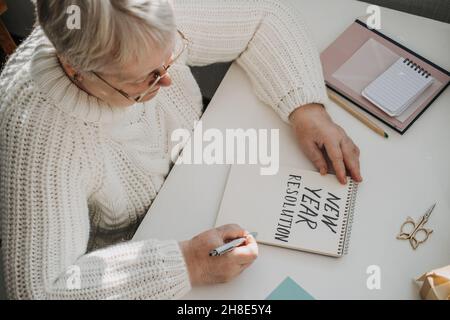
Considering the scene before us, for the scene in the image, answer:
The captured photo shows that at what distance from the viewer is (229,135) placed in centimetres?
109

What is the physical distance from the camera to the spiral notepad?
1.10 meters

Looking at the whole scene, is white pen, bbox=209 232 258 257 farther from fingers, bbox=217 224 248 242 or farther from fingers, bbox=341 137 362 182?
fingers, bbox=341 137 362 182

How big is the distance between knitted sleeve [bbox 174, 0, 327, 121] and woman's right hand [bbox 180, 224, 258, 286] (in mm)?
302

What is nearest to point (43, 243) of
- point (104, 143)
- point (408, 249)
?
point (104, 143)

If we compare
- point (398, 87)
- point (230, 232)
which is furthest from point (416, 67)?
point (230, 232)

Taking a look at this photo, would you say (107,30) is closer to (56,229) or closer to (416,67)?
(56,229)

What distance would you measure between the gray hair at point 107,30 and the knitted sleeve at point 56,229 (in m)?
0.17

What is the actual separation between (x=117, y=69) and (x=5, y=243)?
0.36 metres

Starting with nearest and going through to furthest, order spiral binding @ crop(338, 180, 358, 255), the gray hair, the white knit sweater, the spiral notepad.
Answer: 1. the gray hair
2. the white knit sweater
3. spiral binding @ crop(338, 180, 358, 255)
4. the spiral notepad

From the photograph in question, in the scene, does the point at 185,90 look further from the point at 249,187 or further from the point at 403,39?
the point at 403,39

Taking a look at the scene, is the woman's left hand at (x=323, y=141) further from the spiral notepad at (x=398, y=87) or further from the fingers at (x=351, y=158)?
the spiral notepad at (x=398, y=87)

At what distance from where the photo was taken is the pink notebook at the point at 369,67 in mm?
1104

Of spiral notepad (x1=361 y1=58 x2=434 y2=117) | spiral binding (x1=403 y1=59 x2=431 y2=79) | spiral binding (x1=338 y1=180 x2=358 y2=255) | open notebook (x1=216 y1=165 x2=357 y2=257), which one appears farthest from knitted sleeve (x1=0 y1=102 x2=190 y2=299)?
spiral binding (x1=403 y1=59 x2=431 y2=79)

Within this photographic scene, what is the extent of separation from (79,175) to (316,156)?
0.45m
